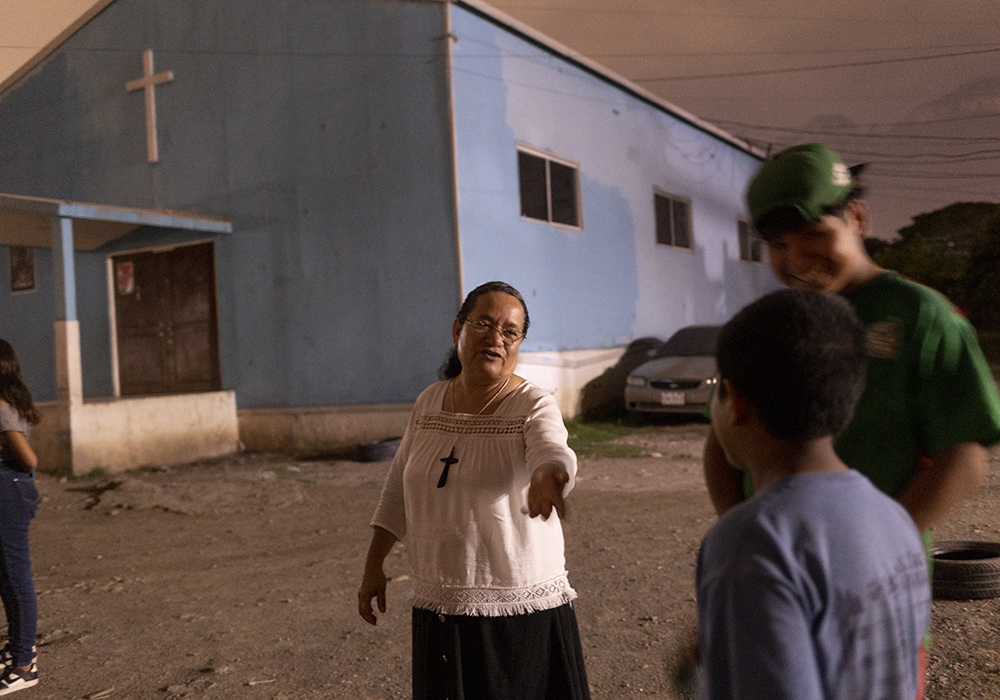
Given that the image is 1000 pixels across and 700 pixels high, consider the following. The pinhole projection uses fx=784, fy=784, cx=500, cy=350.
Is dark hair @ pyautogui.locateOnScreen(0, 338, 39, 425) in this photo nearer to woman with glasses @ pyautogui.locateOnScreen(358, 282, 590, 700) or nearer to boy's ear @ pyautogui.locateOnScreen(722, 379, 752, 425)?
woman with glasses @ pyautogui.locateOnScreen(358, 282, 590, 700)

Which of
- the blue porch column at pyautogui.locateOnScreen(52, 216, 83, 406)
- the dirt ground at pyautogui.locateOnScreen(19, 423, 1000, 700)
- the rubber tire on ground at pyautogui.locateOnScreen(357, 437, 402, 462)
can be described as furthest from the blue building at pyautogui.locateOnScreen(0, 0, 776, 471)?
the dirt ground at pyautogui.locateOnScreen(19, 423, 1000, 700)

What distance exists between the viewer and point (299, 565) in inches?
222

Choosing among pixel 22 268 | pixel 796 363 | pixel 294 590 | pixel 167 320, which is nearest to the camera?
pixel 796 363

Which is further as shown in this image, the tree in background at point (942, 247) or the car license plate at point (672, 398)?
the car license plate at point (672, 398)

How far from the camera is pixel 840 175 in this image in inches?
59.5

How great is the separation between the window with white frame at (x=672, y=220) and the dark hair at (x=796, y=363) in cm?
1530

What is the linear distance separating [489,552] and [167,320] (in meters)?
12.3

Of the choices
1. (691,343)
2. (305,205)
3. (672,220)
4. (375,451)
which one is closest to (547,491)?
(375,451)

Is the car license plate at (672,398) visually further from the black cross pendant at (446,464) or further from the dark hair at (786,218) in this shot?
the dark hair at (786,218)

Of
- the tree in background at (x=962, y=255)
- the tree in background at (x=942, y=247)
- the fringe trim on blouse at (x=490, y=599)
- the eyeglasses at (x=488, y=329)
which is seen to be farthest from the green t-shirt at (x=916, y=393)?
the tree in background at (x=942, y=247)

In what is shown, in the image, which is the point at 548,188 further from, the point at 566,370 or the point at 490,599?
the point at 490,599

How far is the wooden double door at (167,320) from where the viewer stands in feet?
41.5

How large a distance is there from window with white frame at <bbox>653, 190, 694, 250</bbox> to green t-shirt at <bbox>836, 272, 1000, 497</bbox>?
14964mm

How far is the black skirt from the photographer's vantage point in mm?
2098
